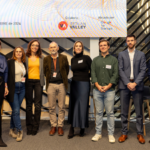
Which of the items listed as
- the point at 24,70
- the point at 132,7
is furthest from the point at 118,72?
the point at 132,7

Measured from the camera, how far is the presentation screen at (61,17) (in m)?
2.56

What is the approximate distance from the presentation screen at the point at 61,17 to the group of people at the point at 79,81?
0.67 metres

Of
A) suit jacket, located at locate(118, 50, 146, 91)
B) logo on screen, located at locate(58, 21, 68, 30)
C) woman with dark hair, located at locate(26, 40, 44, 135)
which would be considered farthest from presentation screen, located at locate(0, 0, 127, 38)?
suit jacket, located at locate(118, 50, 146, 91)

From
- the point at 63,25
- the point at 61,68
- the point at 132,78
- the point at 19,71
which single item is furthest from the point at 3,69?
the point at 132,78

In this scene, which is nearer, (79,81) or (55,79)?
(79,81)

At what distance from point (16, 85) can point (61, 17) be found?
1462 millimetres

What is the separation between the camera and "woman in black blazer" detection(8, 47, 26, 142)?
1874mm

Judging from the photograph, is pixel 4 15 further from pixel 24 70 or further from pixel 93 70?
pixel 93 70

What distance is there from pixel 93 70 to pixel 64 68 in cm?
46

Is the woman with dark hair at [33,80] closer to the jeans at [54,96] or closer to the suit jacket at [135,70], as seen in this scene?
the jeans at [54,96]

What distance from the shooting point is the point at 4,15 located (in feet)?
8.43

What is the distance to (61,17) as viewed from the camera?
101 inches

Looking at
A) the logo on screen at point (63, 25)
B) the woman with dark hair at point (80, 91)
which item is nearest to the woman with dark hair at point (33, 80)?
the woman with dark hair at point (80, 91)

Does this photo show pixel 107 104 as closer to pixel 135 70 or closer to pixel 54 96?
pixel 135 70
